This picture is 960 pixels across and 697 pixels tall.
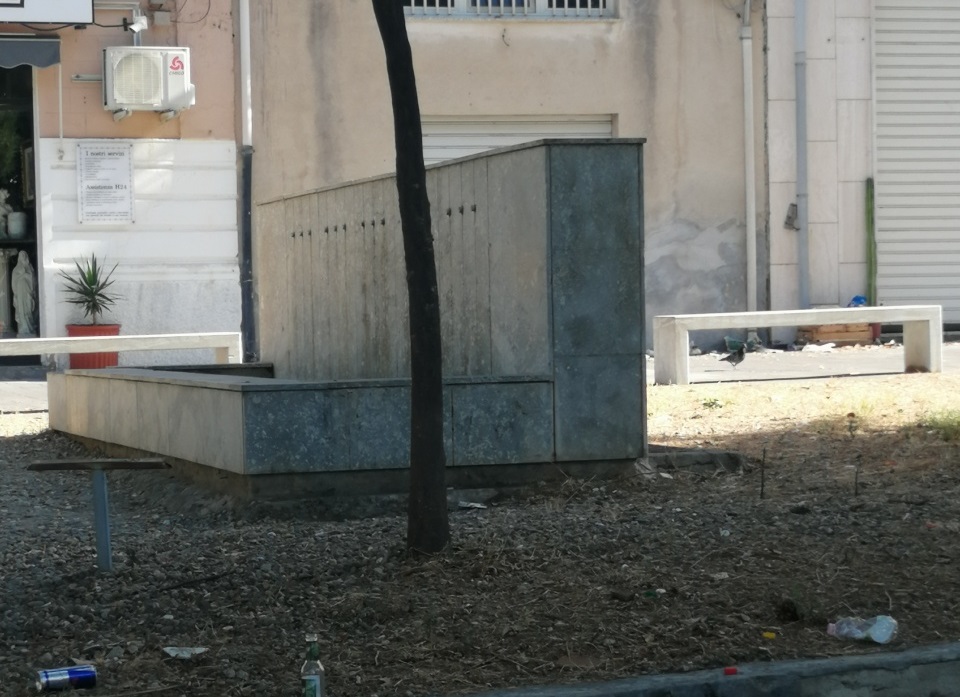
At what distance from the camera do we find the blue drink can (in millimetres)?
4383

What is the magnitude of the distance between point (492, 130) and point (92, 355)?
5864mm

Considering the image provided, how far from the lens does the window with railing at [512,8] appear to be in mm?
18891

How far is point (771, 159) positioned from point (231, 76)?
696 centimetres

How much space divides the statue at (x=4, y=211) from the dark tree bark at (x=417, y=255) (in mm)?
13289

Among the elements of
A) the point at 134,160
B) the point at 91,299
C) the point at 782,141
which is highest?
the point at 782,141

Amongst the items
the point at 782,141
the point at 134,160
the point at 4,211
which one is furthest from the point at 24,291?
the point at 782,141

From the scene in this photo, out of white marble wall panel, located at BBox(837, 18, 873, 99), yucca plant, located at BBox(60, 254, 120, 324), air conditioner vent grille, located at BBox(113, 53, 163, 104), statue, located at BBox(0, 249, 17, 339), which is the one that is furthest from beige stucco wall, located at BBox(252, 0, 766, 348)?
statue, located at BBox(0, 249, 17, 339)

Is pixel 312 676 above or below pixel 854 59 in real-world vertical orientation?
below

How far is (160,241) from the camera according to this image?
17.8 m

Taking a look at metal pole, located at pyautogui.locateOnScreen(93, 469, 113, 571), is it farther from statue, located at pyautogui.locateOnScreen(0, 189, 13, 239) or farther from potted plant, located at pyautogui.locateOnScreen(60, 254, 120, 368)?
statue, located at pyautogui.locateOnScreen(0, 189, 13, 239)

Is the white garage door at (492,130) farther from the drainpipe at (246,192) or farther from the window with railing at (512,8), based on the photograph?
the drainpipe at (246,192)

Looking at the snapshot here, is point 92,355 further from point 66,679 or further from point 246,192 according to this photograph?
point 66,679

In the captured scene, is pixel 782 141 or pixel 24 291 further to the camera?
pixel 782 141

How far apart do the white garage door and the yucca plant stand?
170 inches
